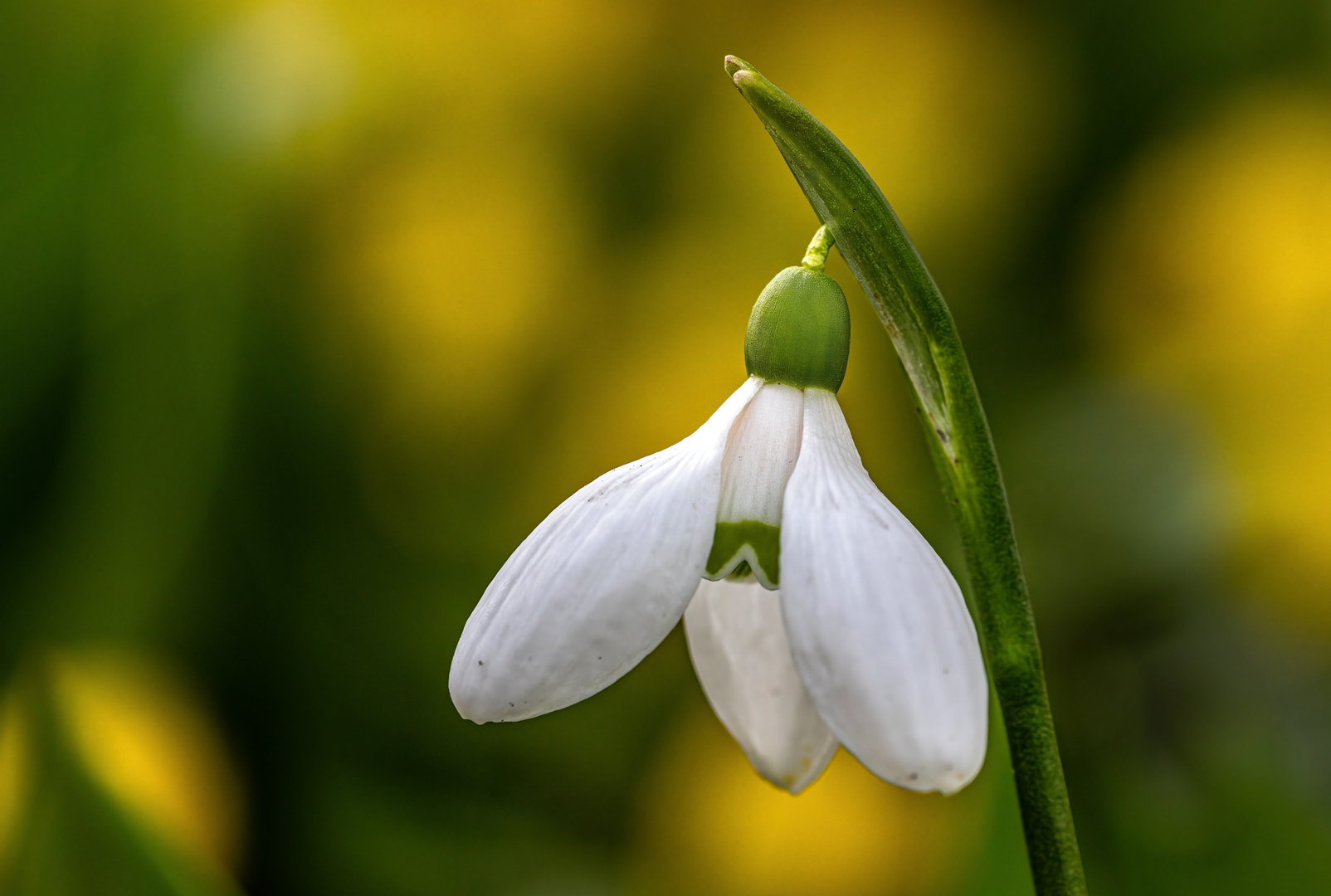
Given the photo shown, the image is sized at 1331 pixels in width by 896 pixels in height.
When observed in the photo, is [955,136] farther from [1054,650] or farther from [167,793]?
[167,793]

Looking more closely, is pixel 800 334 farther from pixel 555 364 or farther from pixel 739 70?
pixel 555 364

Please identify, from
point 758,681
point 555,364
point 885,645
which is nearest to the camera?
point 885,645

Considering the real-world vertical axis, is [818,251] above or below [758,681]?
above

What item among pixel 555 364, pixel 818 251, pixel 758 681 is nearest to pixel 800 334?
pixel 818 251

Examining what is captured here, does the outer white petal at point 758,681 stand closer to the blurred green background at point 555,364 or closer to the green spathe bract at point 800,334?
the green spathe bract at point 800,334

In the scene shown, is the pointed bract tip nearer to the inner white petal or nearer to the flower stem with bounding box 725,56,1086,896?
the flower stem with bounding box 725,56,1086,896

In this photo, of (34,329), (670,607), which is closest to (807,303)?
(670,607)

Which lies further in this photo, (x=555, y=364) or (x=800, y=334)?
(x=555, y=364)
